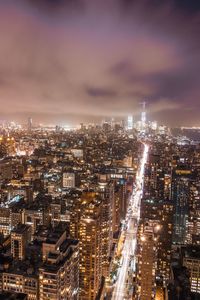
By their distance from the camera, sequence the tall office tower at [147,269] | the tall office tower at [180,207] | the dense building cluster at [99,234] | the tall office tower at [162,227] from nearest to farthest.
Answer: the dense building cluster at [99,234], the tall office tower at [147,269], the tall office tower at [162,227], the tall office tower at [180,207]

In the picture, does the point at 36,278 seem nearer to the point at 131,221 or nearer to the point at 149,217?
the point at 149,217

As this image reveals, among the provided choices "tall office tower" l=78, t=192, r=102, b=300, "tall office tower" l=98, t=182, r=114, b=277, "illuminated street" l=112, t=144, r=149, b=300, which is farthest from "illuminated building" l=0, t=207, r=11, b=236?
"tall office tower" l=78, t=192, r=102, b=300

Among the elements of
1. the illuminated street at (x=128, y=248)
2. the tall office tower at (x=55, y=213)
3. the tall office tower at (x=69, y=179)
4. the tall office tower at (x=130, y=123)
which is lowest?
the illuminated street at (x=128, y=248)

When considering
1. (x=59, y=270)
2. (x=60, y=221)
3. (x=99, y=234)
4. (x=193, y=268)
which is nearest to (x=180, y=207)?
(x=193, y=268)

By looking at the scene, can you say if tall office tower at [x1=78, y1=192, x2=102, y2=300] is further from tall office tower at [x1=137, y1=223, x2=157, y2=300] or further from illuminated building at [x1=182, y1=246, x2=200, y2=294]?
illuminated building at [x1=182, y1=246, x2=200, y2=294]

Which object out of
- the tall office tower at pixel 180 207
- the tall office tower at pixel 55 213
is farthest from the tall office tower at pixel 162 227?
the tall office tower at pixel 55 213

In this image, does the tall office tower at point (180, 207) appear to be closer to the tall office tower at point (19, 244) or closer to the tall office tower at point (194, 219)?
the tall office tower at point (194, 219)

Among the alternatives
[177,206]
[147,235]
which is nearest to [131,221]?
[177,206]
